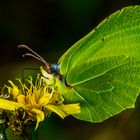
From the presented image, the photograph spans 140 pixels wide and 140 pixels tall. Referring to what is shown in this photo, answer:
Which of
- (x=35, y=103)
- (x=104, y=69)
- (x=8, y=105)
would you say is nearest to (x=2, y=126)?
(x=8, y=105)

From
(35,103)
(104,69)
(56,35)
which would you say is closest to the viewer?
(35,103)

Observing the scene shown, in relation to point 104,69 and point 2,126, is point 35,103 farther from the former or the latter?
point 104,69

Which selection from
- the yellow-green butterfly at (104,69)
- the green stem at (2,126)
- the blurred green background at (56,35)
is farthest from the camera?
the blurred green background at (56,35)

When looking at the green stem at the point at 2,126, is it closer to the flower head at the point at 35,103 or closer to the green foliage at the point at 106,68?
the flower head at the point at 35,103

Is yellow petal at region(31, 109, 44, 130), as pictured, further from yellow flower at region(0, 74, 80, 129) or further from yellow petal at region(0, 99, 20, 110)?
yellow petal at region(0, 99, 20, 110)

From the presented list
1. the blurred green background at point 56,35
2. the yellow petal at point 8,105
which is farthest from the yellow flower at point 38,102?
the blurred green background at point 56,35

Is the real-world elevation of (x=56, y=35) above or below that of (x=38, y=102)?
below

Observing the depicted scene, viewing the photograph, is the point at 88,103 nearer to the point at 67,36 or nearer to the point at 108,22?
the point at 108,22
